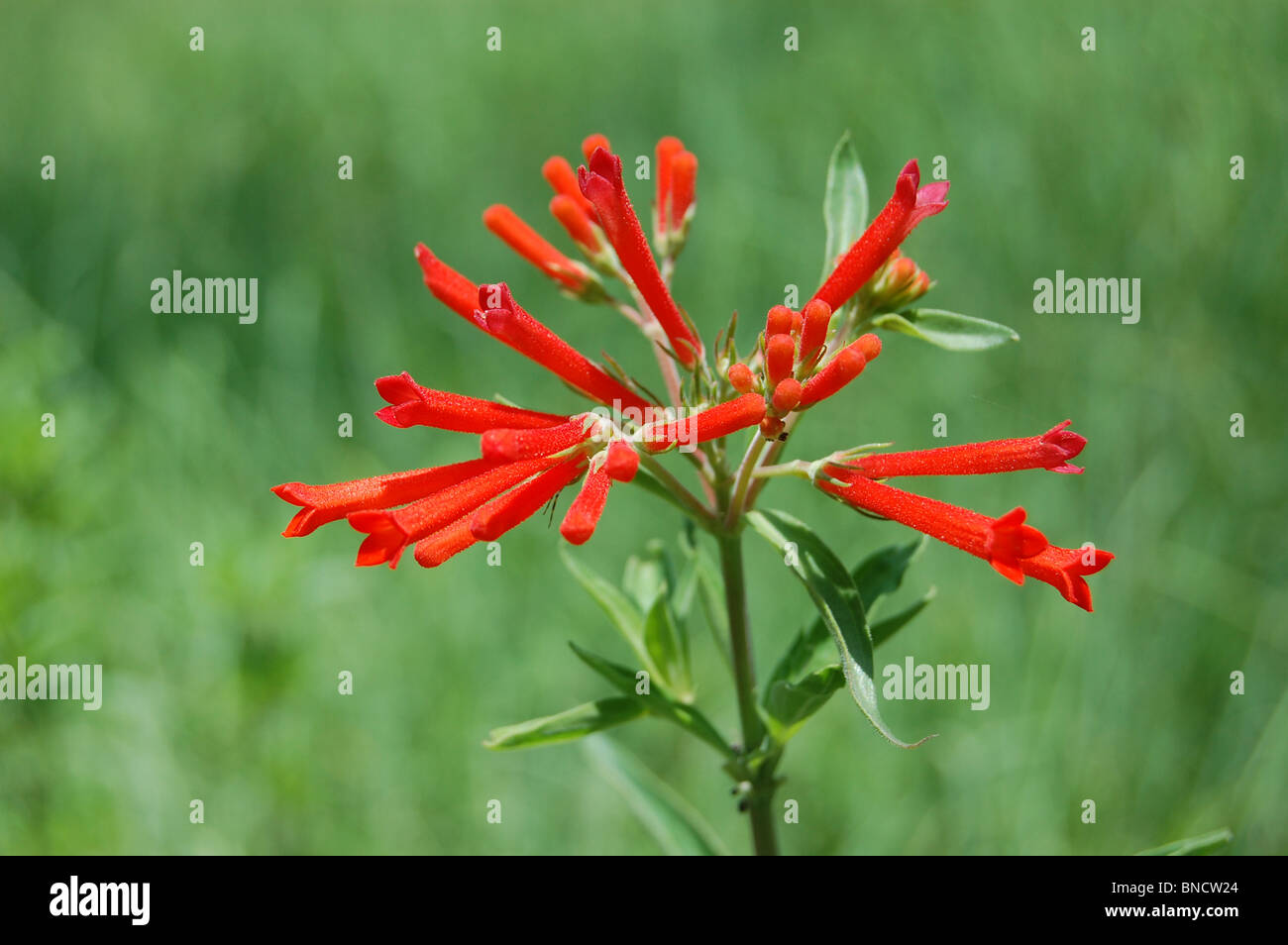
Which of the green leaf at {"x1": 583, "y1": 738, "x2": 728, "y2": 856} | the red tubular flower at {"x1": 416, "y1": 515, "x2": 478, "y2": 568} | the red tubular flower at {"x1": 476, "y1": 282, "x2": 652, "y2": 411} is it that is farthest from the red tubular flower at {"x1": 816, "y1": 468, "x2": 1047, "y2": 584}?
the green leaf at {"x1": 583, "y1": 738, "x2": 728, "y2": 856}

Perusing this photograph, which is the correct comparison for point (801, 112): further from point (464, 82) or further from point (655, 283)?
point (655, 283)

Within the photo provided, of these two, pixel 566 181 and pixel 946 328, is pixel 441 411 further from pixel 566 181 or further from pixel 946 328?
pixel 946 328

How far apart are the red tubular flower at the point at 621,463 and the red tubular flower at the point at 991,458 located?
1.66ft

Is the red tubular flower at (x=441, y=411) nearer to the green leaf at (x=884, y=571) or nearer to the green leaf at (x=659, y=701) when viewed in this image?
the green leaf at (x=659, y=701)

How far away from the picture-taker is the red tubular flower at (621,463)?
1.72 m

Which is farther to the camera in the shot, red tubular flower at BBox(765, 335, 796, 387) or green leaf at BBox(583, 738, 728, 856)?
green leaf at BBox(583, 738, 728, 856)

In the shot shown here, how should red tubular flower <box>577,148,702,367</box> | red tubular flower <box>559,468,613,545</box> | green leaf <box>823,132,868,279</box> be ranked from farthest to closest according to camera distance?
green leaf <box>823,132,868,279</box> → red tubular flower <box>577,148,702,367</box> → red tubular flower <box>559,468,613,545</box>

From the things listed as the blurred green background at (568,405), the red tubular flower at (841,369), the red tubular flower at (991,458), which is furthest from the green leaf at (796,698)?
the blurred green background at (568,405)

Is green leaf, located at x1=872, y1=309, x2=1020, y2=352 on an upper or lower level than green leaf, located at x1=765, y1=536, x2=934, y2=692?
upper

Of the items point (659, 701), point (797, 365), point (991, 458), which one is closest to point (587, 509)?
point (797, 365)

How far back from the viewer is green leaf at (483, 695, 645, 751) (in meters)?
2.19

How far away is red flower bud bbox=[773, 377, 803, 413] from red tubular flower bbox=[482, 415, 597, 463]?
36cm

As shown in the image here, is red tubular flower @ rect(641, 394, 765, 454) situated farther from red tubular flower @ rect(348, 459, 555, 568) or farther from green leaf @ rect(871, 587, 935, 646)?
green leaf @ rect(871, 587, 935, 646)

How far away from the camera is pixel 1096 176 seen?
5.25 m
